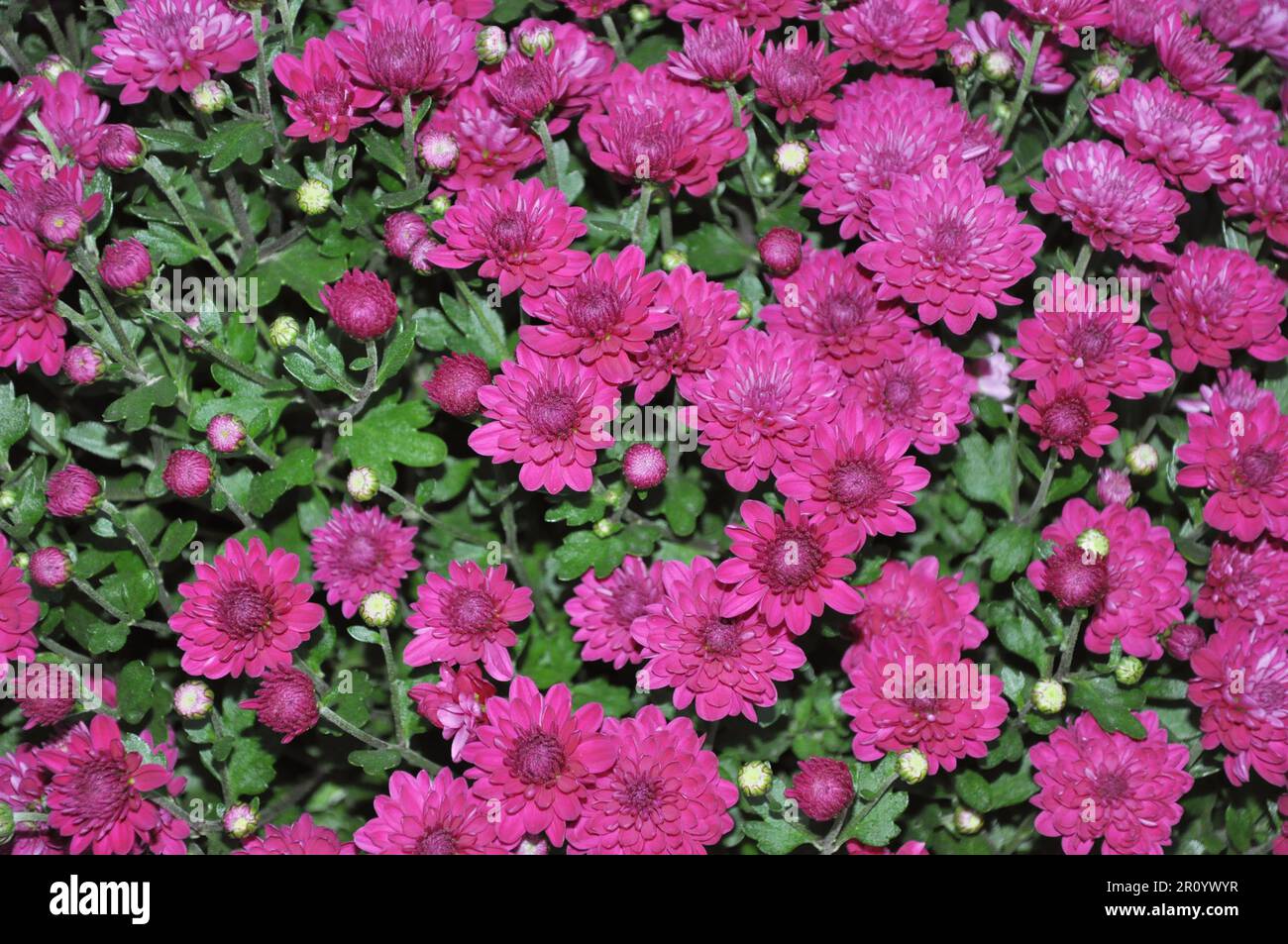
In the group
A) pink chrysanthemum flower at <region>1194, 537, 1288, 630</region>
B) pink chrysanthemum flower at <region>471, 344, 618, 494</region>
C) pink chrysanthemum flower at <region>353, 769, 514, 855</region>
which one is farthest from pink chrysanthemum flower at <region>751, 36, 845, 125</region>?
pink chrysanthemum flower at <region>353, 769, 514, 855</region>

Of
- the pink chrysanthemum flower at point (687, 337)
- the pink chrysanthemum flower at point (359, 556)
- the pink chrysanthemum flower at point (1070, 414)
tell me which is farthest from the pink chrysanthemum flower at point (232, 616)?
the pink chrysanthemum flower at point (1070, 414)

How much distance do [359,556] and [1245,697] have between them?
210 centimetres

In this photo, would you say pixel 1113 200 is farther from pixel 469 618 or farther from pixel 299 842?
pixel 299 842

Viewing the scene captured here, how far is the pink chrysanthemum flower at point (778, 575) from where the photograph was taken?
2.29 metres

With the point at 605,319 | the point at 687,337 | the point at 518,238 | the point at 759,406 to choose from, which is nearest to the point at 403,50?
the point at 518,238

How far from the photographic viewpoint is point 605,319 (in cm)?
234

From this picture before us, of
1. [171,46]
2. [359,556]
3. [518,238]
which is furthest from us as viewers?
[359,556]

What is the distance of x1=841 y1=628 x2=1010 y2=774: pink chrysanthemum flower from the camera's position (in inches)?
95.6

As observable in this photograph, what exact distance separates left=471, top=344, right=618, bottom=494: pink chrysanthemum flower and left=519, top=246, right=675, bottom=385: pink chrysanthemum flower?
0.03 meters

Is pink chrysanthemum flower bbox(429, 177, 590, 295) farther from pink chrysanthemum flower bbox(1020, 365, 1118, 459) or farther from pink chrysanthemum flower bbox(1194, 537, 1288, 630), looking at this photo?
pink chrysanthemum flower bbox(1194, 537, 1288, 630)

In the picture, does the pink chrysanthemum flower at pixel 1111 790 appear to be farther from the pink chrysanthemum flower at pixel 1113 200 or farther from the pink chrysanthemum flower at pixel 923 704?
the pink chrysanthemum flower at pixel 1113 200

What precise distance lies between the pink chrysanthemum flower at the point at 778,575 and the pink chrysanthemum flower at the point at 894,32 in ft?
3.95

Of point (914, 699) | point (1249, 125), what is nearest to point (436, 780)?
point (914, 699)
